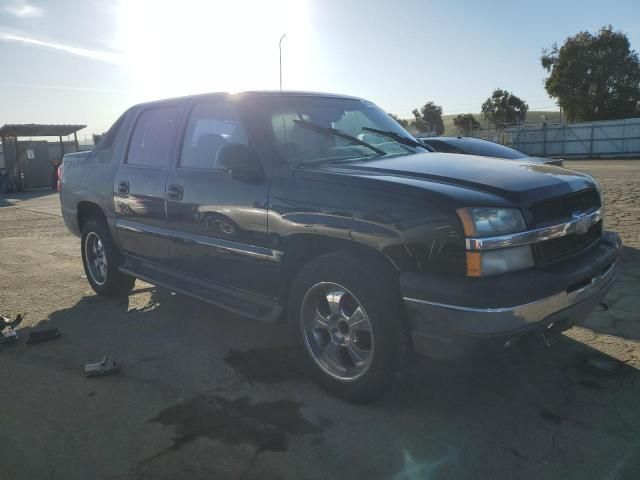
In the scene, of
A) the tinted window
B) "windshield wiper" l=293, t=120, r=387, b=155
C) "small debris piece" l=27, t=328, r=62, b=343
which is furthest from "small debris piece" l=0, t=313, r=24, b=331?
the tinted window

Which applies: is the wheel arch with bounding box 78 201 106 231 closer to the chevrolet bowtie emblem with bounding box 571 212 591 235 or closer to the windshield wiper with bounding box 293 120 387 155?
the windshield wiper with bounding box 293 120 387 155

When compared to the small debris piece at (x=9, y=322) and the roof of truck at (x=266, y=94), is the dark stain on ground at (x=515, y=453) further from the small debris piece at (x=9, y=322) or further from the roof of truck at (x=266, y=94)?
the small debris piece at (x=9, y=322)

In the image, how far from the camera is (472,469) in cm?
245

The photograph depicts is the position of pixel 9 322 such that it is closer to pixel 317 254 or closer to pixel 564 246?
pixel 317 254

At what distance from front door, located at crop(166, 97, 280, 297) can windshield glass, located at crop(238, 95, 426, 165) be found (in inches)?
9.1

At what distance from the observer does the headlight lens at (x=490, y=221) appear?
2518 millimetres

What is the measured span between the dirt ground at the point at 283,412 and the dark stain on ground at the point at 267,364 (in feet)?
0.05

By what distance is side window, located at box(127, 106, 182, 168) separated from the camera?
14.0ft

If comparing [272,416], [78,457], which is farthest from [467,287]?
[78,457]

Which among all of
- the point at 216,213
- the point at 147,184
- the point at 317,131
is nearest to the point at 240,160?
the point at 216,213

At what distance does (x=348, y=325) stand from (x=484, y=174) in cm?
116

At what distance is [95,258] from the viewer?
5.56 metres

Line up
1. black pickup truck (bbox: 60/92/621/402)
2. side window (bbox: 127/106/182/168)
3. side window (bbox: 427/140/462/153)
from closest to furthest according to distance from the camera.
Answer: black pickup truck (bbox: 60/92/621/402), side window (bbox: 127/106/182/168), side window (bbox: 427/140/462/153)

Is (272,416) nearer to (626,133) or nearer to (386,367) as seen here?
(386,367)
